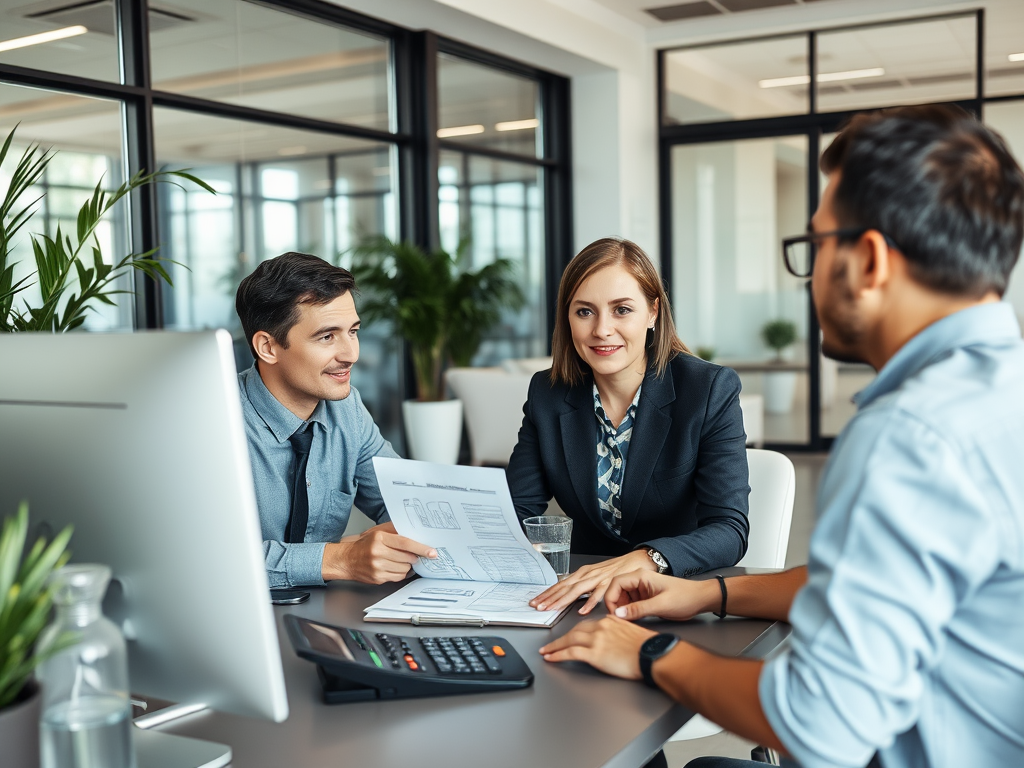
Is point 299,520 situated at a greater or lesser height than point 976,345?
lesser

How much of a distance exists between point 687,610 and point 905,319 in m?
0.59

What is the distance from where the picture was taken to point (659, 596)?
1411 mm

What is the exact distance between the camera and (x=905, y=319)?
3.21 feet

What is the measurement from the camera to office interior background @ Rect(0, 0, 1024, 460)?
469 cm

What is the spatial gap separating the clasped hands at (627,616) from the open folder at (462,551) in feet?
0.27

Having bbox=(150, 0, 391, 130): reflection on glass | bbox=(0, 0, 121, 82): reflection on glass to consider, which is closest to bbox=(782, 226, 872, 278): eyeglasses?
bbox=(0, 0, 121, 82): reflection on glass

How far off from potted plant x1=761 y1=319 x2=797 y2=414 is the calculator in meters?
7.19

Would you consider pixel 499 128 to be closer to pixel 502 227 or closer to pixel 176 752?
pixel 502 227

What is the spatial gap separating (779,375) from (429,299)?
3378 mm

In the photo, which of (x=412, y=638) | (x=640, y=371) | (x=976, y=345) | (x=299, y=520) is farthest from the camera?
(x=640, y=371)

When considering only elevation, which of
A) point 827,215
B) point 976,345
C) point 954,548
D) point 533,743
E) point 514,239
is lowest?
point 533,743

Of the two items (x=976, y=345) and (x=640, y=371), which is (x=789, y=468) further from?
(x=976, y=345)

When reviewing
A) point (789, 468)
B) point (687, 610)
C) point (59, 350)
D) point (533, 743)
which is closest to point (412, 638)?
point (533, 743)

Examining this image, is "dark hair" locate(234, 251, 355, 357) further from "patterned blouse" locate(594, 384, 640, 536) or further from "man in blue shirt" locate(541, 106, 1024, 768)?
"man in blue shirt" locate(541, 106, 1024, 768)
